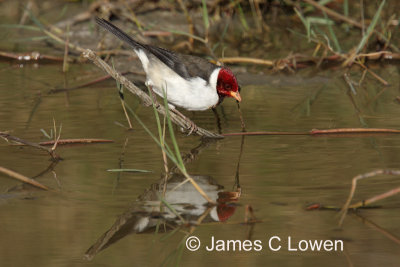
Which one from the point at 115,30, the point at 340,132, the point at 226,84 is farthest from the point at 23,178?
the point at 340,132

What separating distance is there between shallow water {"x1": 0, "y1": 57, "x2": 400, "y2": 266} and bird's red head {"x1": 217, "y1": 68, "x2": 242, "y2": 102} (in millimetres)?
354

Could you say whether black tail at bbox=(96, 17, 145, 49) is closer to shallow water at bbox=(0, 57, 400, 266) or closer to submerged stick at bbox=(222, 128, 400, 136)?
shallow water at bbox=(0, 57, 400, 266)

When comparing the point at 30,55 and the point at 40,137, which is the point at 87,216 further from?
the point at 30,55

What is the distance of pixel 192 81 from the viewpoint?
17.9 feet

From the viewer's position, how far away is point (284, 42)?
9.22m

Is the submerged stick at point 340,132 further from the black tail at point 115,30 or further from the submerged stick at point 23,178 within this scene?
the submerged stick at point 23,178

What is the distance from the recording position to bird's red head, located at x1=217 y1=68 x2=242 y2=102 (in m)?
5.37

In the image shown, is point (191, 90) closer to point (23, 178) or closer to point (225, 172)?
point (225, 172)

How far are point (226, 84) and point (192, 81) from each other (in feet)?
0.79

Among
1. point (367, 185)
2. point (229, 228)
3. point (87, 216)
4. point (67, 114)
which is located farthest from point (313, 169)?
point (67, 114)

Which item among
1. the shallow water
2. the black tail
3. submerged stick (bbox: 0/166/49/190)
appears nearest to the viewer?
the shallow water

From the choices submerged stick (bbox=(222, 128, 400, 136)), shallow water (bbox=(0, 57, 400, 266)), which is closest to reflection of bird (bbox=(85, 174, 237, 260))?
shallow water (bbox=(0, 57, 400, 266))

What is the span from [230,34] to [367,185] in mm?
5696

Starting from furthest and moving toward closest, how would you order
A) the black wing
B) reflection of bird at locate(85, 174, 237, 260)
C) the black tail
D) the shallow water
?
the black tail
the black wing
reflection of bird at locate(85, 174, 237, 260)
the shallow water
